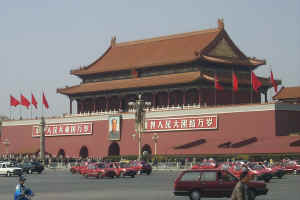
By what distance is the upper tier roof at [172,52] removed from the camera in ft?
285

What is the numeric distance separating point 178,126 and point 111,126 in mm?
11083

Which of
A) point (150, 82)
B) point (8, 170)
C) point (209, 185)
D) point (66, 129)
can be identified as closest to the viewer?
point (209, 185)

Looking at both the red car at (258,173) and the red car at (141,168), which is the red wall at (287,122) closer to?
the red car at (141,168)

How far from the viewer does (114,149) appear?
8881cm

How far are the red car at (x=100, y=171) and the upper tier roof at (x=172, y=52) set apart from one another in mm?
34642

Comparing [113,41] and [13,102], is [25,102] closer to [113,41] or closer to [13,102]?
[13,102]

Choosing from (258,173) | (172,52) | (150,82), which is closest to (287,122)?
(150,82)

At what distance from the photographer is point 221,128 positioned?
75812 mm

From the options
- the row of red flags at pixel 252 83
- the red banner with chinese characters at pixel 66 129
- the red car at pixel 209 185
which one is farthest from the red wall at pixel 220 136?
the red car at pixel 209 185

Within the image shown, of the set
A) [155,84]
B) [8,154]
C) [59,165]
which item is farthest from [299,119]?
[8,154]

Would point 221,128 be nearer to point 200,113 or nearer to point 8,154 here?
point 200,113

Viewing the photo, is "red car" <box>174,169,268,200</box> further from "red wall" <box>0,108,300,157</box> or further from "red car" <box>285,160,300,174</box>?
"red wall" <box>0,108,300,157</box>

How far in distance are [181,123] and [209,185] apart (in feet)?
172

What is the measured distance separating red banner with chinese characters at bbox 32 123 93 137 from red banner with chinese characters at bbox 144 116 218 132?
33.2ft
